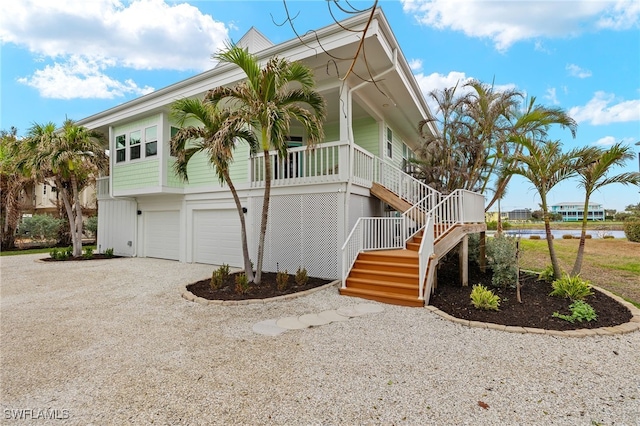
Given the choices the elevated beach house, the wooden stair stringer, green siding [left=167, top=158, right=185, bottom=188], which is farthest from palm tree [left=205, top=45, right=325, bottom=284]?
green siding [left=167, top=158, right=185, bottom=188]

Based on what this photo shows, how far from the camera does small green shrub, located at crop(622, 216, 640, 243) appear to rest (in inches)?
643

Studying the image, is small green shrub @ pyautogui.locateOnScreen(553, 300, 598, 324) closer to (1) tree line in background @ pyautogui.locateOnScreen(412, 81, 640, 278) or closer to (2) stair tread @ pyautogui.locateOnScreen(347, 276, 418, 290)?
(2) stair tread @ pyautogui.locateOnScreen(347, 276, 418, 290)

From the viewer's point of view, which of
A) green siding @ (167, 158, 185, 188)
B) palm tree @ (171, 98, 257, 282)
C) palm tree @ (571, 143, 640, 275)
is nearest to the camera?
palm tree @ (171, 98, 257, 282)

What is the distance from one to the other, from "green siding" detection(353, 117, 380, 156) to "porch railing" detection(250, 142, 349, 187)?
2.71 meters

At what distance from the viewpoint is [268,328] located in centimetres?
452

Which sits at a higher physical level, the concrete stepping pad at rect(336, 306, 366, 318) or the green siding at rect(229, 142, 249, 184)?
the green siding at rect(229, 142, 249, 184)

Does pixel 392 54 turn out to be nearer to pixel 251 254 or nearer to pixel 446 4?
pixel 446 4

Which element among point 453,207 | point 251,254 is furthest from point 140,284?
point 453,207

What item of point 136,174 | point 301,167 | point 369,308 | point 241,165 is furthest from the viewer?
point 136,174

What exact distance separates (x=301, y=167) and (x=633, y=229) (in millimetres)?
20060

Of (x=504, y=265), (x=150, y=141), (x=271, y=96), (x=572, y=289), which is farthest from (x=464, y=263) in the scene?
(x=150, y=141)

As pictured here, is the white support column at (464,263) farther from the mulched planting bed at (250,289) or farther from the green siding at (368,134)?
the green siding at (368,134)

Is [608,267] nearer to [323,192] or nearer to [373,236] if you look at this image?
[373,236]

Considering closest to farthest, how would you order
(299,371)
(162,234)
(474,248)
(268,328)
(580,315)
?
(299,371) < (268,328) < (580,315) < (474,248) < (162,234)
